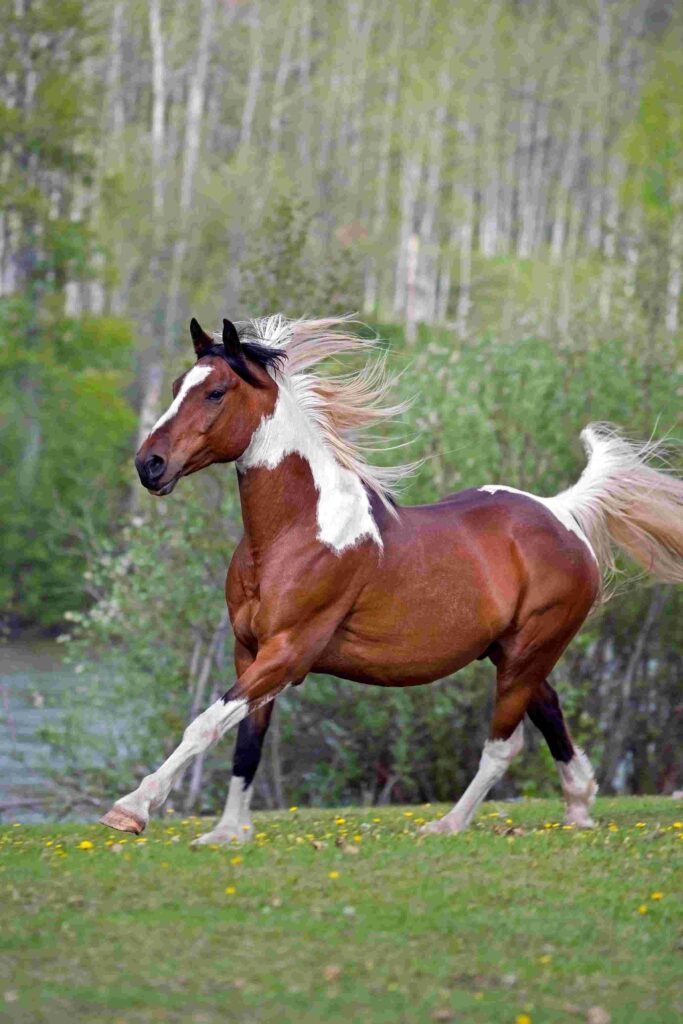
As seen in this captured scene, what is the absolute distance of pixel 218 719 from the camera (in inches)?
304

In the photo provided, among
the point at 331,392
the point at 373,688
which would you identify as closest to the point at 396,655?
the point at 331,392

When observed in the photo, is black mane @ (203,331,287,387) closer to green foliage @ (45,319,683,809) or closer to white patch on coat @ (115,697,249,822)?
white patch on coat @ (115,697,249,822)

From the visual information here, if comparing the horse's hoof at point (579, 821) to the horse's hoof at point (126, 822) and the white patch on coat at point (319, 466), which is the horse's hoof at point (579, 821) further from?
the horse's hoof at point (126, 822)

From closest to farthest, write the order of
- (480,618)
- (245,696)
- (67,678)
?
(245,696) < (480,618) < (67,678)

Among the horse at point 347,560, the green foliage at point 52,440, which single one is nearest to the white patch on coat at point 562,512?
the horse at point 347,560

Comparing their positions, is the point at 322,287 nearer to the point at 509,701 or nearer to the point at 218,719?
the point at 509,701

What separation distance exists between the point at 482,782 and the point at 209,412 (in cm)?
241

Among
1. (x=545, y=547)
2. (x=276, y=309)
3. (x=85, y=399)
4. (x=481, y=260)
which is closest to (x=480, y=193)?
(x=481, y=260)

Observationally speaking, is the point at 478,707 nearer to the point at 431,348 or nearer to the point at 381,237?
the point at 431,348

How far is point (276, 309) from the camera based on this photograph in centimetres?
1653

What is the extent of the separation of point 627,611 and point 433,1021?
1294cm

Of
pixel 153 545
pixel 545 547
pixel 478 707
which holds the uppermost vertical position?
pixel 545 547

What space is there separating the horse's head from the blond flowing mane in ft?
Result: 1.04

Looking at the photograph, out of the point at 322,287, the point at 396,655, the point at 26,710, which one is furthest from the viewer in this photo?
the point at 26,710
